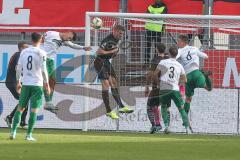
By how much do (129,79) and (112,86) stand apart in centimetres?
75

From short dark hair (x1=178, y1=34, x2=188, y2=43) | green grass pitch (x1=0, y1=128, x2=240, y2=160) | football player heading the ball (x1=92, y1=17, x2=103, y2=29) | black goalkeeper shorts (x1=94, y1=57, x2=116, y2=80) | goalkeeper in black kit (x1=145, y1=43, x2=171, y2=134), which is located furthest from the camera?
football player heading the ball (x1=92, y1=17, x2=103, y2=29)

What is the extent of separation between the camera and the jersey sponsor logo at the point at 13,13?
1026 inches

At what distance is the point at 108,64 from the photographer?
20375 mm

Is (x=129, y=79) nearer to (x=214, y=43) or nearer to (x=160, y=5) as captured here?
(x=214, y=43)

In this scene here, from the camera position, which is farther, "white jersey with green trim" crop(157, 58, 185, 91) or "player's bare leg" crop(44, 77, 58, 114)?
"player's bare leg" crop(44, 77, 58, 114)

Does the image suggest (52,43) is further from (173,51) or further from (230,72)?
(230,72)

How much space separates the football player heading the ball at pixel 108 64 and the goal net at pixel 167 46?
1.63 ft

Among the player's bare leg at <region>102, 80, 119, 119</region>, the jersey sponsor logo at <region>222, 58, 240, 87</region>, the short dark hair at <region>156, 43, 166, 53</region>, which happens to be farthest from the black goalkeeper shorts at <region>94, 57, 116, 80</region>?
the jersey sponsor logo at <region>222, 58, 240, 87</region>

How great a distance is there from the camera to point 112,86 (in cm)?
2050

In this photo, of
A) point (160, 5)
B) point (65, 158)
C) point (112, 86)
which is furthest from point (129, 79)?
point (65, 158)

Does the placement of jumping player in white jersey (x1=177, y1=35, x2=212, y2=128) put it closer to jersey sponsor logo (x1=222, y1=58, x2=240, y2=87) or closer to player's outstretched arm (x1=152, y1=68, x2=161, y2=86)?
player's outstretched arm (x1=152, y1=68, x2=161, y2=86)

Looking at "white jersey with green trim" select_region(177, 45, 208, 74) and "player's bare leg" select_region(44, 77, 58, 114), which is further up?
"white jersey with green trim" select_region(177, 45, 208, 74)

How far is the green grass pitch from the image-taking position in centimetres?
1330

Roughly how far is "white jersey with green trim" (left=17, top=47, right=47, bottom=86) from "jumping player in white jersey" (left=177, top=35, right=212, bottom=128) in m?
4.98
